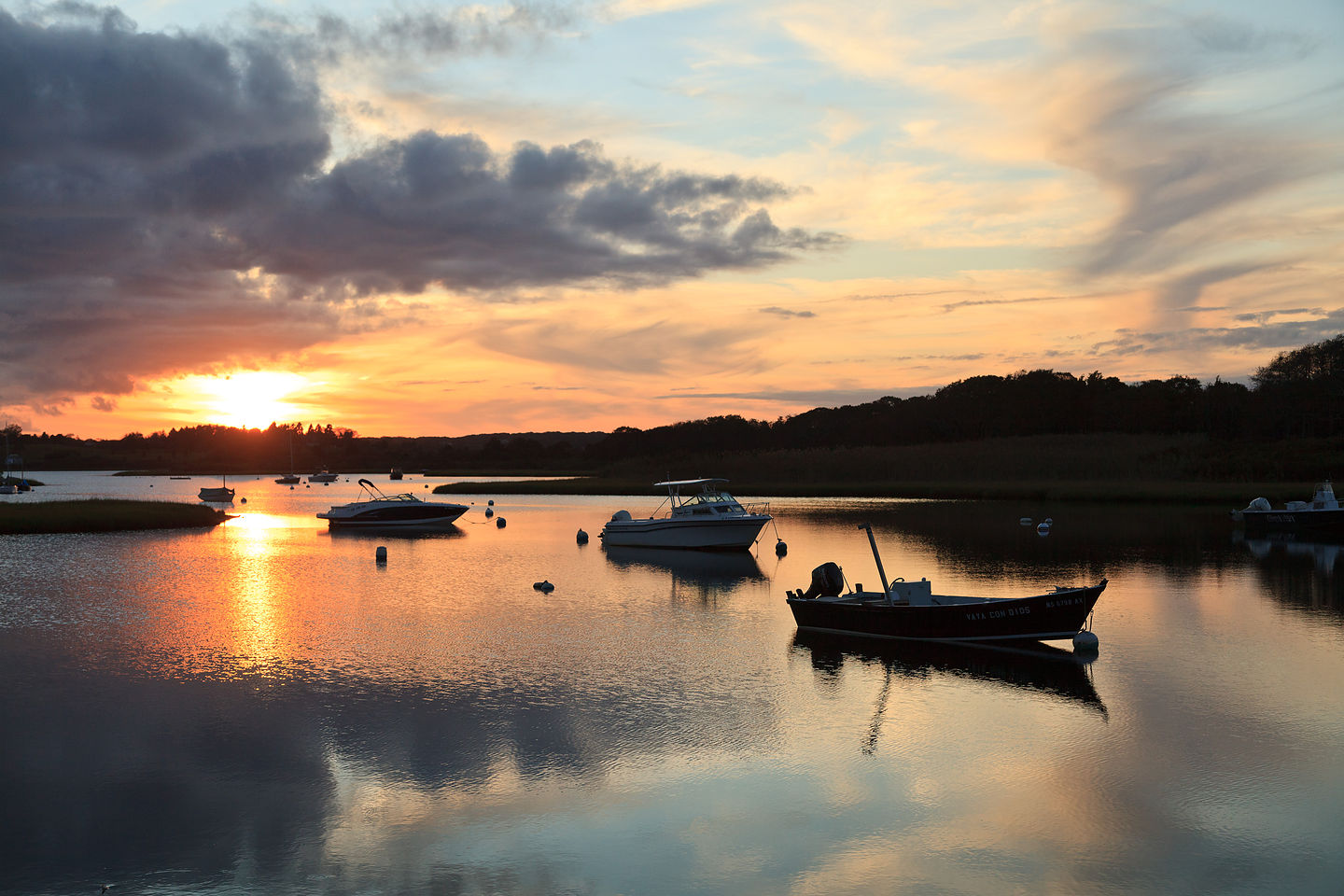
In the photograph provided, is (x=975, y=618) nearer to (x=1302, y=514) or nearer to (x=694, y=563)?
(x=694, y=563)

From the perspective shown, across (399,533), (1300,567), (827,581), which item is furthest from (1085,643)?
(399,533)

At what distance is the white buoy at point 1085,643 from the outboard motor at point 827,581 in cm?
551

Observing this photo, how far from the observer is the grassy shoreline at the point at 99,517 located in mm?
51031

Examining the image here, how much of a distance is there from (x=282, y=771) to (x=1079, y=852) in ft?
33.3

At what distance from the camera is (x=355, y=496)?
109 meters

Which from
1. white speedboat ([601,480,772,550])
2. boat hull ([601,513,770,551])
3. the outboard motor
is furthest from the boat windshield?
the outboard motor

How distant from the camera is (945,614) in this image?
20.9 metres

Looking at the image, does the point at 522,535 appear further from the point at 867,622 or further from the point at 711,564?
the point at 867,622

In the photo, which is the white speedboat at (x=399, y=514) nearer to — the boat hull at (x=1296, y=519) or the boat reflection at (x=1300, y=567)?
the boat reflection at (x=1300, y=567)

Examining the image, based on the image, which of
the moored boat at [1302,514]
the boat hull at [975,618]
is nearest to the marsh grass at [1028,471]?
the moored boat at [1302,514]

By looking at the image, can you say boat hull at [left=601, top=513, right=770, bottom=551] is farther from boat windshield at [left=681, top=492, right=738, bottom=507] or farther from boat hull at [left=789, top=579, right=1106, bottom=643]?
boat hull at [left=789, top=579, right=1106, bottom=643]

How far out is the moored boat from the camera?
49156 mm

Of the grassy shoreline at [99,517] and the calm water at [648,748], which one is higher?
the grassy shoreline at [99,517]

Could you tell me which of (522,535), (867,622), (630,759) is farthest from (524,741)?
(522,535)
